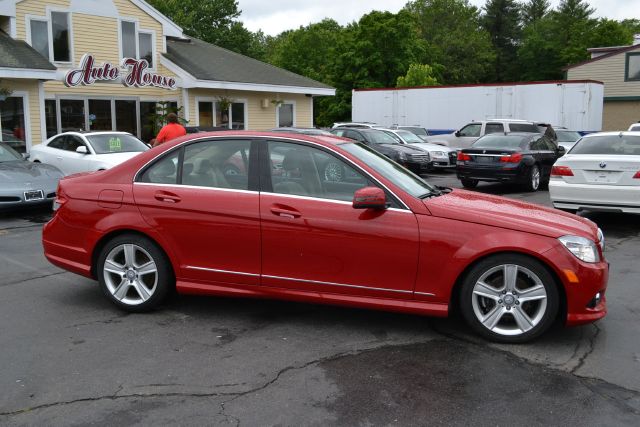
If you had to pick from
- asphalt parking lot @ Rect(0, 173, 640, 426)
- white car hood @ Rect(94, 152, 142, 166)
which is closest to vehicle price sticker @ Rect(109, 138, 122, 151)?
white car hood @ Rect(94, 152, 142, 166)

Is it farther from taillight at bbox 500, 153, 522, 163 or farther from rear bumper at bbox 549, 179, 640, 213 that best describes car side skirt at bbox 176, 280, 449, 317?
taillight at bbox 500, 153, 522, 163

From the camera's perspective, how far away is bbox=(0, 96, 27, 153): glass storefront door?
17.6 meters

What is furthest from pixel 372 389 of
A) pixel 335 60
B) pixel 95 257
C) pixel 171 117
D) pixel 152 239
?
A: pixel 335 60

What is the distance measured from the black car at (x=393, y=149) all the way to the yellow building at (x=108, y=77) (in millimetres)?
4280

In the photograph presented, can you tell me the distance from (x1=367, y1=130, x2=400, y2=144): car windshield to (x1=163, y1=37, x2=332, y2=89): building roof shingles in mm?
5788

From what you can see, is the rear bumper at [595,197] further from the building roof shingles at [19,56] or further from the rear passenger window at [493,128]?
the building roof shingles at [19,56]

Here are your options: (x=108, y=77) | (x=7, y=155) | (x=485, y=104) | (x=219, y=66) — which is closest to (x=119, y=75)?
(x=108, y=77)

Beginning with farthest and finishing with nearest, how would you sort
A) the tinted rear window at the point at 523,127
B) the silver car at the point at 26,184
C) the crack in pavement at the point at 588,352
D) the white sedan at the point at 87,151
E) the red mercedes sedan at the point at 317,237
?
the tinted rear window at the point at 523,127
the white sedan at the point at 87,151
the silver car at the point at 26,184
the red mercedes sedan at the point at 317,237
the crack in pavement at the point at 588,352

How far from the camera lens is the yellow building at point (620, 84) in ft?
119

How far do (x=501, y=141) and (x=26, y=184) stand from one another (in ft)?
35.0

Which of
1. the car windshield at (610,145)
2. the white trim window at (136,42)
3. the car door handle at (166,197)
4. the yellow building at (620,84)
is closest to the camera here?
the car door handle at (166,197)

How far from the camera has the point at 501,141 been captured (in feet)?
51.3

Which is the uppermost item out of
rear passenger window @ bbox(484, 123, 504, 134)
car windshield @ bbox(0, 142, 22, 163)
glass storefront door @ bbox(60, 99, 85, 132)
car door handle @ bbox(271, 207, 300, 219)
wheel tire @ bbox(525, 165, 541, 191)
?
glass storefront door @ bbox(60, 99, 85, 132)

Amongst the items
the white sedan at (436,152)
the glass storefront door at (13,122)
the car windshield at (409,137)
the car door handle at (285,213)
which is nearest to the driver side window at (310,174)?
the car door handle at (285,213)
